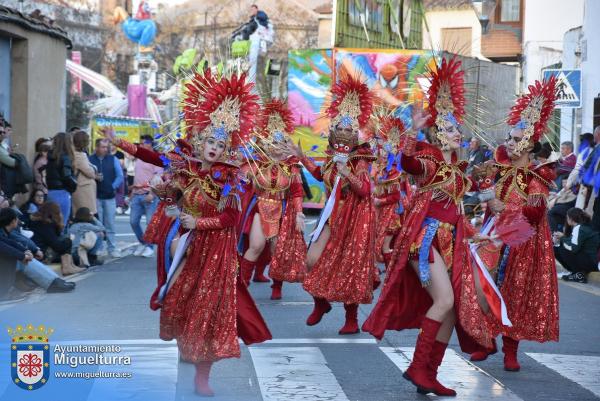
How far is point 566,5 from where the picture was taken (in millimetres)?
35406

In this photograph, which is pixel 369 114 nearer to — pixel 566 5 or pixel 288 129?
pixel 288 129

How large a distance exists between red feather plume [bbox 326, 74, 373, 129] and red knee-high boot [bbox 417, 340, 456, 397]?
11.0ft

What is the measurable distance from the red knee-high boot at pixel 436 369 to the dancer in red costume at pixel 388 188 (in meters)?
4.33

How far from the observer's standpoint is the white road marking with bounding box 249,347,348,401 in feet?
24.4

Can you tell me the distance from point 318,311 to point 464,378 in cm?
254

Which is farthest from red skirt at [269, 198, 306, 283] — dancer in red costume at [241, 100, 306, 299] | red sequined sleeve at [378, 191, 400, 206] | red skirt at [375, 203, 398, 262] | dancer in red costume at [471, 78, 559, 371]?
dancer in red costume at [471, 78, 559, 371]

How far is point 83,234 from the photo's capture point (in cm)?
1573

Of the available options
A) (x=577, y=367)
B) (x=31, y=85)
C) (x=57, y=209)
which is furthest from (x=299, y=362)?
(x=31, y=85)

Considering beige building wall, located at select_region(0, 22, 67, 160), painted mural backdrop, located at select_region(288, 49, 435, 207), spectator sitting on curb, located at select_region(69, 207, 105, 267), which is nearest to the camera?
spectator sitting on curb, located at select_region(69, 207, 105, 267)

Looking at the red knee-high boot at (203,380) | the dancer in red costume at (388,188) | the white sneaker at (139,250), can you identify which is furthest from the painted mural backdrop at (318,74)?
the red knee-high boot at (203,380)

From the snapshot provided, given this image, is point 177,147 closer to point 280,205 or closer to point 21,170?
point 280,205

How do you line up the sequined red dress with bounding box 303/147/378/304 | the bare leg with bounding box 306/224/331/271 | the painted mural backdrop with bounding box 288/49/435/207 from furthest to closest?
the painted mural backdrop with bounding box 288/49/435/207, the bare leg with bounding box 306/224/331/271, the sequined red dress with bounding box 303/147/378/304

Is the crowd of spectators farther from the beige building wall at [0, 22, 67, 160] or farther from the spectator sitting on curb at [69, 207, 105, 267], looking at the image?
the beige building wall at [0, 22, 67, 160]

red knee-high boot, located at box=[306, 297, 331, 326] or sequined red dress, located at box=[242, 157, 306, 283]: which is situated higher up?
sequined red dress, located at box=[242, 157, 306, 283]
